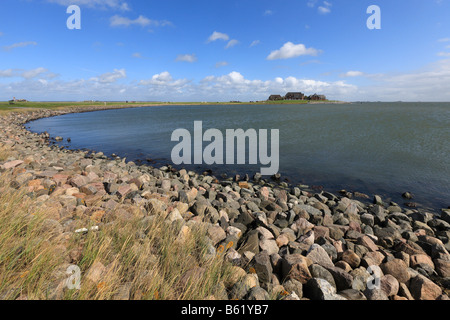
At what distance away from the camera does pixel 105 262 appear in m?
3.53

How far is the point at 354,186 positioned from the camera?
13109mm

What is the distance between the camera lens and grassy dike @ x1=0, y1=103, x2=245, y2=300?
2.88m

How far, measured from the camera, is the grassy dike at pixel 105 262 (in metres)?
2.88

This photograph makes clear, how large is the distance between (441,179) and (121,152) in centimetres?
2608
